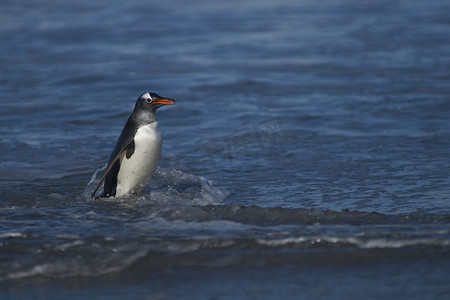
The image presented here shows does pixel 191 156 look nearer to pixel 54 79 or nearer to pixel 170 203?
pixel 170 203

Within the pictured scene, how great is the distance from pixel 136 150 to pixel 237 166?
1466 mm

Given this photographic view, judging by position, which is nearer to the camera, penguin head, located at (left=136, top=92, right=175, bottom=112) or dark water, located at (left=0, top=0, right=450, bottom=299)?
dark water, located at (left=0, top=0, right=450, bottom=299)

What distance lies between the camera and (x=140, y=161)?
6.13 m

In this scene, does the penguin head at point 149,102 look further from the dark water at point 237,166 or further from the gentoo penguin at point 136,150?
the dark water at point 237,166

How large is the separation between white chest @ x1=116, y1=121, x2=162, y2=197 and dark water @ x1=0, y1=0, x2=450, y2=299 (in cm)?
19

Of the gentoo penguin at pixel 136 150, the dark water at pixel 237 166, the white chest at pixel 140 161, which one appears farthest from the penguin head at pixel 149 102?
the dark water at pixel 237 166

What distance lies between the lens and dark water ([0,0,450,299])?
4188 mm

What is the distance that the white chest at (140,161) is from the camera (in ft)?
19.9

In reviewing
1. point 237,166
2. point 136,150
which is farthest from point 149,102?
point 237,166

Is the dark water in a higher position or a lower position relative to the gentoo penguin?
lower

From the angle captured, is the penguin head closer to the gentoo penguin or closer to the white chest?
the gentoo penguin

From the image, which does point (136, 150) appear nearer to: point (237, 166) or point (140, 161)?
point (140, 161)

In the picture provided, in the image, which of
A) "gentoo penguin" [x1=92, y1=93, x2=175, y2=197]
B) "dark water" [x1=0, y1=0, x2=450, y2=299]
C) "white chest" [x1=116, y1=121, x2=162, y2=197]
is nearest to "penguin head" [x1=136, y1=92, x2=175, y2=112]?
"gentoo penguin" [x1=92, y1=93, x2=175, y2=197]

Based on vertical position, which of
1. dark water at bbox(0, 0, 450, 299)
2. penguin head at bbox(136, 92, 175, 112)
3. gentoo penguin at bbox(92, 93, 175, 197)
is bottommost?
dark water at bbox(0, 0, 450, 299)
